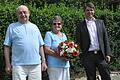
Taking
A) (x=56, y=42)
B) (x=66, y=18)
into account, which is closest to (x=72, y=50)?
(x=56, y=42)

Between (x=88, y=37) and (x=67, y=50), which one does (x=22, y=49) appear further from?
(x=88, y=37)

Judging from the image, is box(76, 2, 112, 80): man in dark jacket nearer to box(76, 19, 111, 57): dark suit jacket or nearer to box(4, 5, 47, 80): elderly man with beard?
box(76, 19, 111, 57): dark suit jacket

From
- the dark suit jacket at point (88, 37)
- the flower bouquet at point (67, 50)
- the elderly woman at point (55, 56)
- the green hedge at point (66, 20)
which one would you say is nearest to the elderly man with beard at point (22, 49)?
the elderly woman at point (55, 56)

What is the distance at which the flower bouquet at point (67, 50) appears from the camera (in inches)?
306

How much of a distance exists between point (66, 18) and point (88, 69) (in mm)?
3152

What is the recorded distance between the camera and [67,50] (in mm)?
7875

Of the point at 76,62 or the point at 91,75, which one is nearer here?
the point at 91,75

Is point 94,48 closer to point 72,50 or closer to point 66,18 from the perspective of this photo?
point 72,50

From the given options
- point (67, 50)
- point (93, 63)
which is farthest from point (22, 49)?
point (93, 63)

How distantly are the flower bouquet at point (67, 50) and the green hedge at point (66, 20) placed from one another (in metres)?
2.24

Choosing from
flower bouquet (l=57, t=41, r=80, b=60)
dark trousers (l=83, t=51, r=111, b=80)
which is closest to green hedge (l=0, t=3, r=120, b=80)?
flower bouquet (l=57, t=41, r=80, b=60)

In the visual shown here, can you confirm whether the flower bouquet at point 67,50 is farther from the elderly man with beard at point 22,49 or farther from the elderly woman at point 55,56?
the elderly man with beard at point 22,49

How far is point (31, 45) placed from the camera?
726cm

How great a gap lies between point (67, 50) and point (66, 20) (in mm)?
3232
